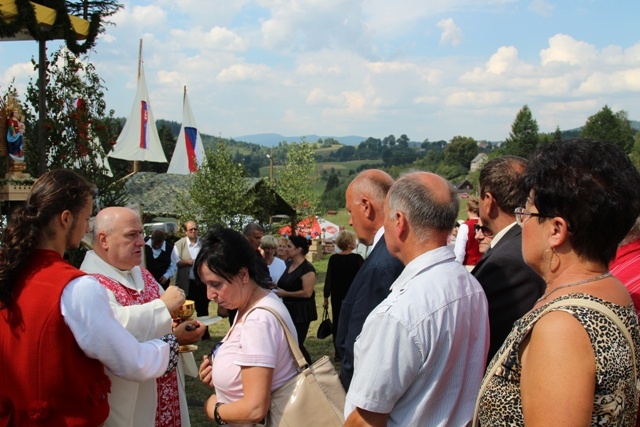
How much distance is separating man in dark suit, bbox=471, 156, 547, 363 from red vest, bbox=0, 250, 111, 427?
6.20ft

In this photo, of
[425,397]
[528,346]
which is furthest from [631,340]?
→ [425,397]

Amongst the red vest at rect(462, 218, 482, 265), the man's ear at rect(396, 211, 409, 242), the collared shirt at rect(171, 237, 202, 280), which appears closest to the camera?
the man's ear at rect(396, 211, 409, 242)

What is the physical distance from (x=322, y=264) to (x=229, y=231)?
22292 millimetres

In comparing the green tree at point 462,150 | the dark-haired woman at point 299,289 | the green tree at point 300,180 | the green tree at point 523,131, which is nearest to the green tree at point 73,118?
the dark-haired woman at point 299,289

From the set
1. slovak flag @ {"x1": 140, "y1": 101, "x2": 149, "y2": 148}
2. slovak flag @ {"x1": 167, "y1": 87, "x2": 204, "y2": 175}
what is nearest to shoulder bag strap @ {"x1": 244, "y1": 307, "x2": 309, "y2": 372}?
slovak flag @ {"x1": 140, "y1": 101, "x2": 149, "y2": 148}

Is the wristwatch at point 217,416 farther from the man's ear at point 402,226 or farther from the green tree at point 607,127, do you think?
the green tree at point 607,127

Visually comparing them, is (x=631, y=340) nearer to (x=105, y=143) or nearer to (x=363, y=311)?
(x=363, y=311)

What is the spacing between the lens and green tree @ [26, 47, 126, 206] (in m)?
8.90

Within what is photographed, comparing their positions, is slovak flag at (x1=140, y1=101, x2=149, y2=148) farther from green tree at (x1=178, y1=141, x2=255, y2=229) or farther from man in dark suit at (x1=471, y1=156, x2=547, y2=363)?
man in dark suit at (x1=471, y1=156, x2=547, y2=363)

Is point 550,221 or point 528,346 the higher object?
point 550,221

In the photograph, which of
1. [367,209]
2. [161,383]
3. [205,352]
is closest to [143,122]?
[205,352]

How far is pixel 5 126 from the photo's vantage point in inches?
360

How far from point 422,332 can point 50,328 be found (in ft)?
4.91

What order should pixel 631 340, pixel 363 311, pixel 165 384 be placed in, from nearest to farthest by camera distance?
pixel 631 340
pixel 363 311
pixel 165 384
